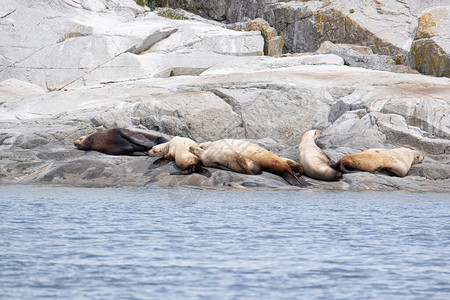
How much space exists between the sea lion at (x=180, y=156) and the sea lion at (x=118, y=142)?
0.50 meters

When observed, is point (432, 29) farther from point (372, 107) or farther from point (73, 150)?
point (73, 150)

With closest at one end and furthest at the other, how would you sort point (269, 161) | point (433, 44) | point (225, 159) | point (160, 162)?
point (269, 161)
point (225, 159)
point (160, 162)
point (433, 44)

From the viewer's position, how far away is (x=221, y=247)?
5.66 meters

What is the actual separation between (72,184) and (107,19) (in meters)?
14.7

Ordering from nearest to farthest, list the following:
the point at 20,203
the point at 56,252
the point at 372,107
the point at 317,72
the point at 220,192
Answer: the point at 56,252 < the point at 20,203 < the point at 220,192 < the point at 372,107 < the point at 317,72

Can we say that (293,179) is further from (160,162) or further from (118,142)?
(118,142)

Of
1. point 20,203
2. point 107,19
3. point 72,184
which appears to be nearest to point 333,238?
point 20,203

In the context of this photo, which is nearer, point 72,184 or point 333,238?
point 333,238

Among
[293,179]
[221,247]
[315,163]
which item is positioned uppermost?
[221,247]

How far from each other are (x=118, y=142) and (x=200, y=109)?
265cm

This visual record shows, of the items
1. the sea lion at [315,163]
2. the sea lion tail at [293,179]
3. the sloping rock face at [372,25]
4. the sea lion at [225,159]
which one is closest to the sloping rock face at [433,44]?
the sloping rock face at [372,25]

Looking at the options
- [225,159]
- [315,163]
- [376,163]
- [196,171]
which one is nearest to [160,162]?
[196,171]

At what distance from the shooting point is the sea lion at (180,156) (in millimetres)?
11039

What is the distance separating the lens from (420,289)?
439 cm
